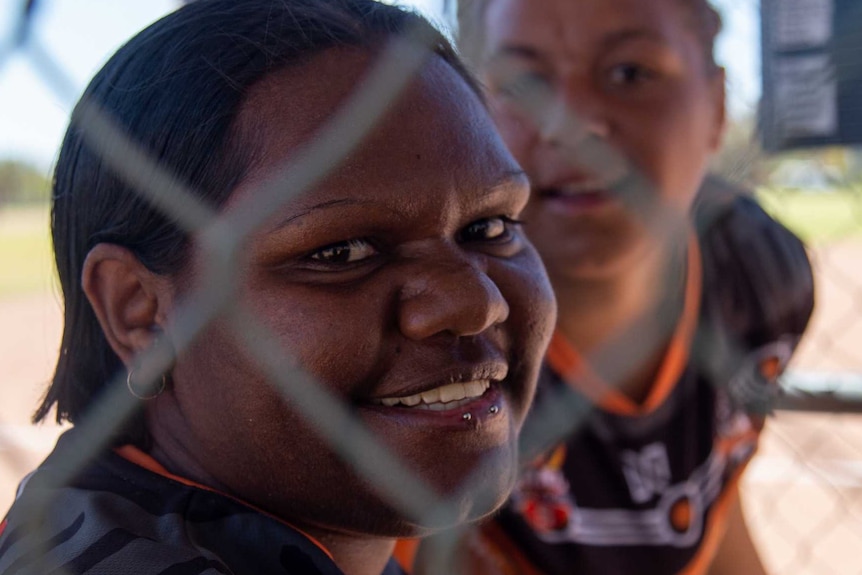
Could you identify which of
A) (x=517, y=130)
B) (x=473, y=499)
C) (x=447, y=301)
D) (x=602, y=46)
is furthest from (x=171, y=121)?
(x=602, y=46)

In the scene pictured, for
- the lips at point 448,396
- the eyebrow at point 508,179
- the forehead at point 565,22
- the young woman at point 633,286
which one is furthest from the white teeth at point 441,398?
the forehead at point 565,22

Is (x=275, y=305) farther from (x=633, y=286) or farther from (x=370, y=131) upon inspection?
(x=633, y=286)

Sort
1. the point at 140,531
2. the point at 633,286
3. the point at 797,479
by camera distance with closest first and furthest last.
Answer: the point at 140,531 → the point at 633,286 → the point at 797,479

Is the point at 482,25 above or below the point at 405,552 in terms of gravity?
above

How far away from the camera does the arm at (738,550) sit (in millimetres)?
1908

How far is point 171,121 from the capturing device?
0.88 m

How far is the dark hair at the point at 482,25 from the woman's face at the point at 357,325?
64 centimetres

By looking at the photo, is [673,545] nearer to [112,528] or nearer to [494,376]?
[494,376]

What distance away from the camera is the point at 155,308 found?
890 millimetres

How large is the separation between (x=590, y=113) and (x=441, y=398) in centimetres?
73

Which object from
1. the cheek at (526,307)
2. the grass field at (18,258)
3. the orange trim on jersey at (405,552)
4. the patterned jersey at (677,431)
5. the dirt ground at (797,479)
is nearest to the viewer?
the cheek at (526,307)

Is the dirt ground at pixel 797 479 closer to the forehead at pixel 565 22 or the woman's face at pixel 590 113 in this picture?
the woman's face at pixel 590 113

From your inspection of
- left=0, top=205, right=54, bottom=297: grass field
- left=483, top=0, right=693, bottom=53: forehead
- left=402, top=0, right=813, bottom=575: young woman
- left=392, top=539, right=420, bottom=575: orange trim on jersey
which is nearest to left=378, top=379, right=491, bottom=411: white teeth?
left=392, top=539, right=420, bottom=575: orange trim on jersey

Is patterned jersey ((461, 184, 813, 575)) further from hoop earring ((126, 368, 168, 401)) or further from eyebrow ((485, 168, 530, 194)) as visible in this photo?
hoop earring ((126, 368, 168, 401))
